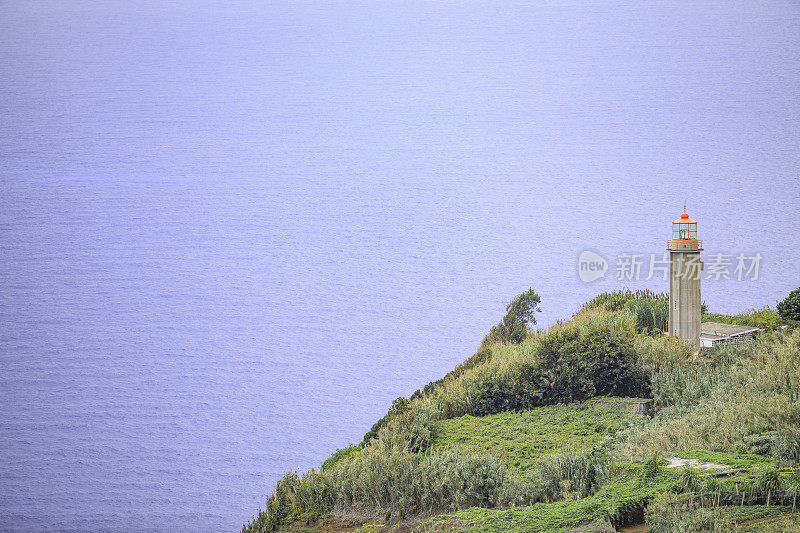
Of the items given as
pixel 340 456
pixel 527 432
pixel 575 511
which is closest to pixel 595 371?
pixel 527 432

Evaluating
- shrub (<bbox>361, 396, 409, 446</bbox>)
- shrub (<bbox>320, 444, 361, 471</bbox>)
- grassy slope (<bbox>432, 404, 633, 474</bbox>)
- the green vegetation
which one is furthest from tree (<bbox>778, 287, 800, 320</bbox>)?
shrub (<bbox>320, 444, 361, 471</bbox>)

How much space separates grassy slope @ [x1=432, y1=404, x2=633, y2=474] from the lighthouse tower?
4.63 m

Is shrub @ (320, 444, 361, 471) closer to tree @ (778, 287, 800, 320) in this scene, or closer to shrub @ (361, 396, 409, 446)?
shrub @ (361, 396, 409, 446)

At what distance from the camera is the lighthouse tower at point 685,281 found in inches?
720

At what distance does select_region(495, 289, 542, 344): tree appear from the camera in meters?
23.8

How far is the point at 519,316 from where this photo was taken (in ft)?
80.2

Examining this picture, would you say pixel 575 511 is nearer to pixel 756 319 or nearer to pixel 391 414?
pixel 391 414

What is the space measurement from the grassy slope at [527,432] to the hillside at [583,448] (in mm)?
46

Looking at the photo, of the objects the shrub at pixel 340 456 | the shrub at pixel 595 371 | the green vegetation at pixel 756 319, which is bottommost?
the shrub at pixel 340 456

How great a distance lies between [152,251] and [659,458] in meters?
38.1

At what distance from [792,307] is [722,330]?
2.04m
